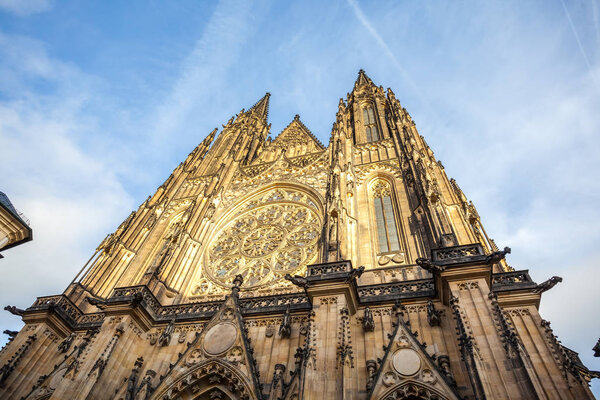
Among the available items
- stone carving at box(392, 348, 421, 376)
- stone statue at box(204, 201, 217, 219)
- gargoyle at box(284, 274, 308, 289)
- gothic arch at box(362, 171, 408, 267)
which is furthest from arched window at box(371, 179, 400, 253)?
stone statue at box(204, 201, 217, 219)

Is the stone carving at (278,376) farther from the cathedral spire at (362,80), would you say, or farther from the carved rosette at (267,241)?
the cathedral spire at (362,80)

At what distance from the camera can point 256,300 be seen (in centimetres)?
1141

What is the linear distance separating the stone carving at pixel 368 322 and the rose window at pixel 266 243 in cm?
403

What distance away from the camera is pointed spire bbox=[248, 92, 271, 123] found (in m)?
30.7

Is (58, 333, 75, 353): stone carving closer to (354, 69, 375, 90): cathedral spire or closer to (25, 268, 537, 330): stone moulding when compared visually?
(25, 268, 537, 330): stone moulding

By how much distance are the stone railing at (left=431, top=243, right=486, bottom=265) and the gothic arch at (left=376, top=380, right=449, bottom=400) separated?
9.21 ft

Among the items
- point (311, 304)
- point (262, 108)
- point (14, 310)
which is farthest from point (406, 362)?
point (262, 108)

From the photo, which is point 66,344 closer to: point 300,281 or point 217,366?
point 217,366

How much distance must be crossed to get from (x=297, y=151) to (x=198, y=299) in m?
11.4

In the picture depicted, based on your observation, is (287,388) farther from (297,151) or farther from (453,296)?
(297,151)

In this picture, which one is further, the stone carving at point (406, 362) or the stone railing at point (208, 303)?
the stone railing at point (208, 303)

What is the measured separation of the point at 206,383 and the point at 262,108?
84.9 ft

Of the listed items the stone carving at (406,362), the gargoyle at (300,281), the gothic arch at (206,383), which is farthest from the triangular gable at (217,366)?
the stone carving at (406,362)

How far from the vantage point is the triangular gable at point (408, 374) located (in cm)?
748
